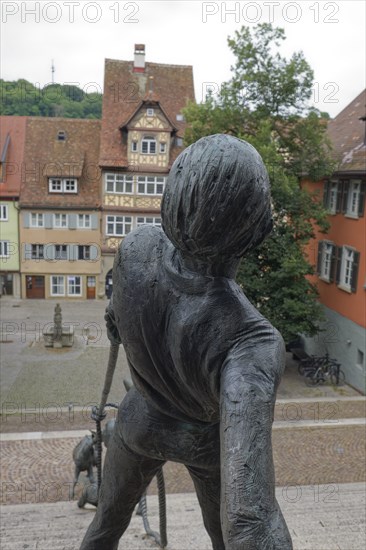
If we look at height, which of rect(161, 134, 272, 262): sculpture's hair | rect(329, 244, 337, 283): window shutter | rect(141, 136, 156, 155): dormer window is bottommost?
rect(329, 244, 337, 283): window shutter

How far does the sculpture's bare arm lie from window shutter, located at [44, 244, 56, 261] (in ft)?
88.9

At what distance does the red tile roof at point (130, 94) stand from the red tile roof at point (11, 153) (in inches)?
179

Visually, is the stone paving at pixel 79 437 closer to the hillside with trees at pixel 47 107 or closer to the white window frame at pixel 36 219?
the white window frame at pixel 36 219

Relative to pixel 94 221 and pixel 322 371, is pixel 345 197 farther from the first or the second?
pixel 94 221

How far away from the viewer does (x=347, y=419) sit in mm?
13938

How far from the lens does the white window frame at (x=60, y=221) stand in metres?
27.5

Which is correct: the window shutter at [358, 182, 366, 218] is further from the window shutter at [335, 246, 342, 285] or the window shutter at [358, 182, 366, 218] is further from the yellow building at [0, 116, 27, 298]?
the yellow building at [0, 116, 27, 298]

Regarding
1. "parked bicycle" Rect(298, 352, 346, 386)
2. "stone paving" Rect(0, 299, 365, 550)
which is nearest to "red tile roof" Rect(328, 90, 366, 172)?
"parked bicycle" Rect(298, 352, 346, 386)

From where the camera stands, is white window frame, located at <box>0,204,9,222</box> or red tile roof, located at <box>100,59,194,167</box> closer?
red tile roof, located at <box>100,59,194,167</box>

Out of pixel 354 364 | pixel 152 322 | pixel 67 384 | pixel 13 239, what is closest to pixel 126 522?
pixel 152 322

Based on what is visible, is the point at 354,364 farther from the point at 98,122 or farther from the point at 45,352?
the point at 98,122

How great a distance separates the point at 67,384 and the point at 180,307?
14.9m

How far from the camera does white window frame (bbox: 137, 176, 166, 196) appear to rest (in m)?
25.7

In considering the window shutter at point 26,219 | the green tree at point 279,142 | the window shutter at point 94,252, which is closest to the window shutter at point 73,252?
the window shutter at point 94,252
